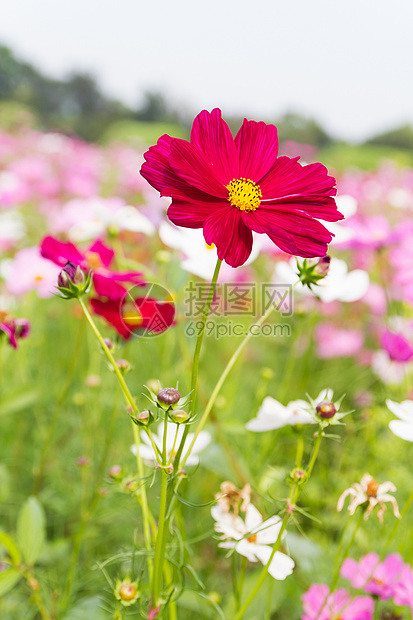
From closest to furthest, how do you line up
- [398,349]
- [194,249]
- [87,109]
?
[194,249]
[398,349]
[87,109]

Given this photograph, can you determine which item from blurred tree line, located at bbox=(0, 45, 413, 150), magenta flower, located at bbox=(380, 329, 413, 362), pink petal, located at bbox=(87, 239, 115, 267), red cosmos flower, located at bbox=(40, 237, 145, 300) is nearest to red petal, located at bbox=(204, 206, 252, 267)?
red cosmos flower, located at bbox=(40, 237, 145, 300)

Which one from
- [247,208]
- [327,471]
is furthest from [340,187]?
[247,208]

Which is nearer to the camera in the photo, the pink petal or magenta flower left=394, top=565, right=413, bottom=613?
magenta flower left=394, top=565, right=413, bottom=613

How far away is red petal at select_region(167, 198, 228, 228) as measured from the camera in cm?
25

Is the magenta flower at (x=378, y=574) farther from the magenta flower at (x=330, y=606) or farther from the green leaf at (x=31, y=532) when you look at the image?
the green leaf at (x=31, y=532)

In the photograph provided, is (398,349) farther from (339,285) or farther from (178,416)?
(178,416)

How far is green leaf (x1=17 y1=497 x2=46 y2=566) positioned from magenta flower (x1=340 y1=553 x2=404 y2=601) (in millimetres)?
258

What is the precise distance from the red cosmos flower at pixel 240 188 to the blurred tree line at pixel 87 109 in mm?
7182

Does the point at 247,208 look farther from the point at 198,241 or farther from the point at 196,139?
the point at 198,241

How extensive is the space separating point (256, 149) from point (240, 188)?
0.09 feet

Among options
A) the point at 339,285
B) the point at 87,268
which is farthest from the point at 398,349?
the point at 87,268

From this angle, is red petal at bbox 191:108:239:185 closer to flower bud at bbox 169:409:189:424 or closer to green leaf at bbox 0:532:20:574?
flower bud at bbox 169:409:189:424

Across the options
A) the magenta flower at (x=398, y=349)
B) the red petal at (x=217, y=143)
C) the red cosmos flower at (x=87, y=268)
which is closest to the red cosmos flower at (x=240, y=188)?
the red petal at (x=217, y=143)

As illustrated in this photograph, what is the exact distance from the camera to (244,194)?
27 centimetres
